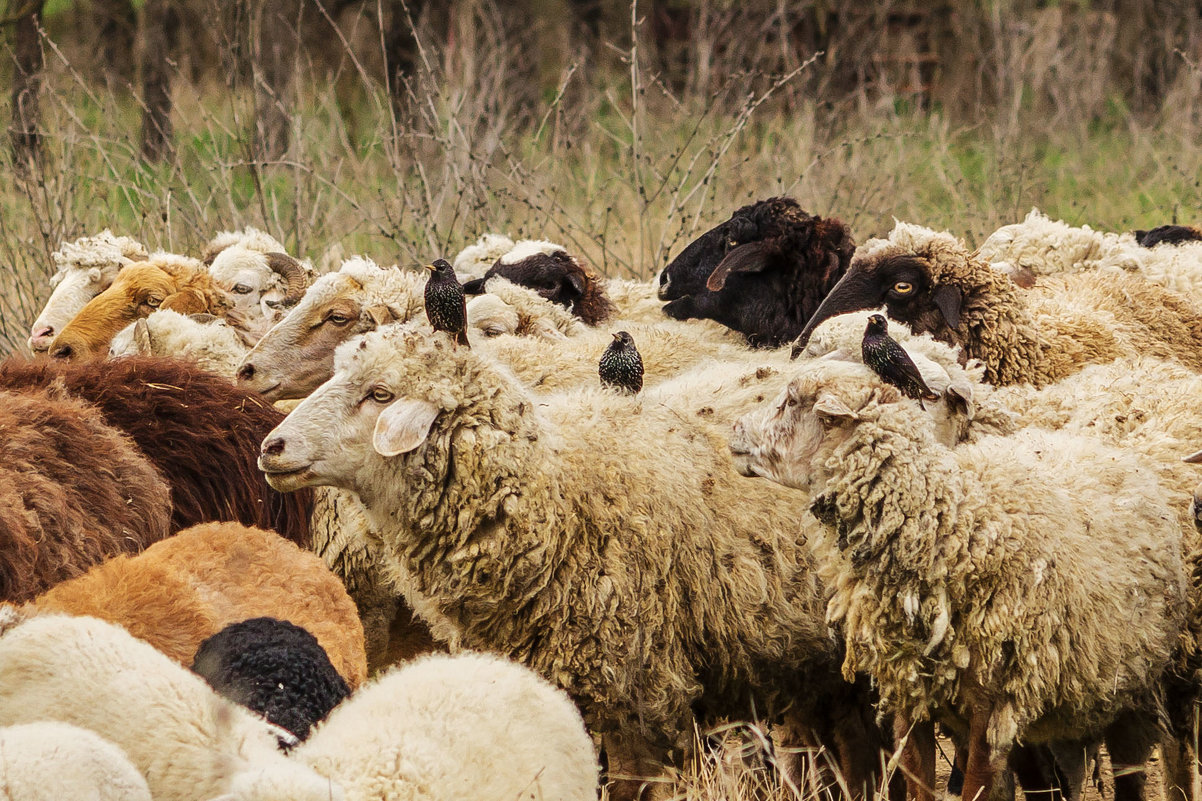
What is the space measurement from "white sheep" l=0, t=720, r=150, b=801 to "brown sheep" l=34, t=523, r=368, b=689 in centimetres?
78

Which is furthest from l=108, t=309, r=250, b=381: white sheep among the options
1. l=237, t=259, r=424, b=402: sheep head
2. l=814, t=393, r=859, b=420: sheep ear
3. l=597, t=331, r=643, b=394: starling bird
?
l=814, t=393, r=859, b=420: sheep ear

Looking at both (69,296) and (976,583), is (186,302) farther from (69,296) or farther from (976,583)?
(976,583)

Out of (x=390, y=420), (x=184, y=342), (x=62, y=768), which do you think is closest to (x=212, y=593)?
(x=390, y=420)

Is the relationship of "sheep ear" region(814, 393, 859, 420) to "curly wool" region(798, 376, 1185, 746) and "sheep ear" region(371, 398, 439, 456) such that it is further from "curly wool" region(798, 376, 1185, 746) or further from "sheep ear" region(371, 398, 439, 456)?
"sheep ear" region(371, 398, 439, 456)

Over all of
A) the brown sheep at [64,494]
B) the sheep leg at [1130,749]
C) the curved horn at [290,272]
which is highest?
the brown sheep at [64,494]

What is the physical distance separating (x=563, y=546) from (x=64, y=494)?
4.77ft

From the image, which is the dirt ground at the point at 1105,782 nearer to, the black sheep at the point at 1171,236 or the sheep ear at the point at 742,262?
the sheep ear at the point at 742,262

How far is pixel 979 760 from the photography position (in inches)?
151

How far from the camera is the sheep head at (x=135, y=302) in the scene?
6234mm

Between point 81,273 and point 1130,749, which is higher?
point 81,273

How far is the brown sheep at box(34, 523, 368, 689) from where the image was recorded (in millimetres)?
3543

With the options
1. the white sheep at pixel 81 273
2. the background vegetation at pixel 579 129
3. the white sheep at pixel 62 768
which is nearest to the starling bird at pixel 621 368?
the white sheep at pixel 62 768

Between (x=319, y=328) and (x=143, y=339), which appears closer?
(x=319, y=328)

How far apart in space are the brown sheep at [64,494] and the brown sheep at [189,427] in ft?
0.43
